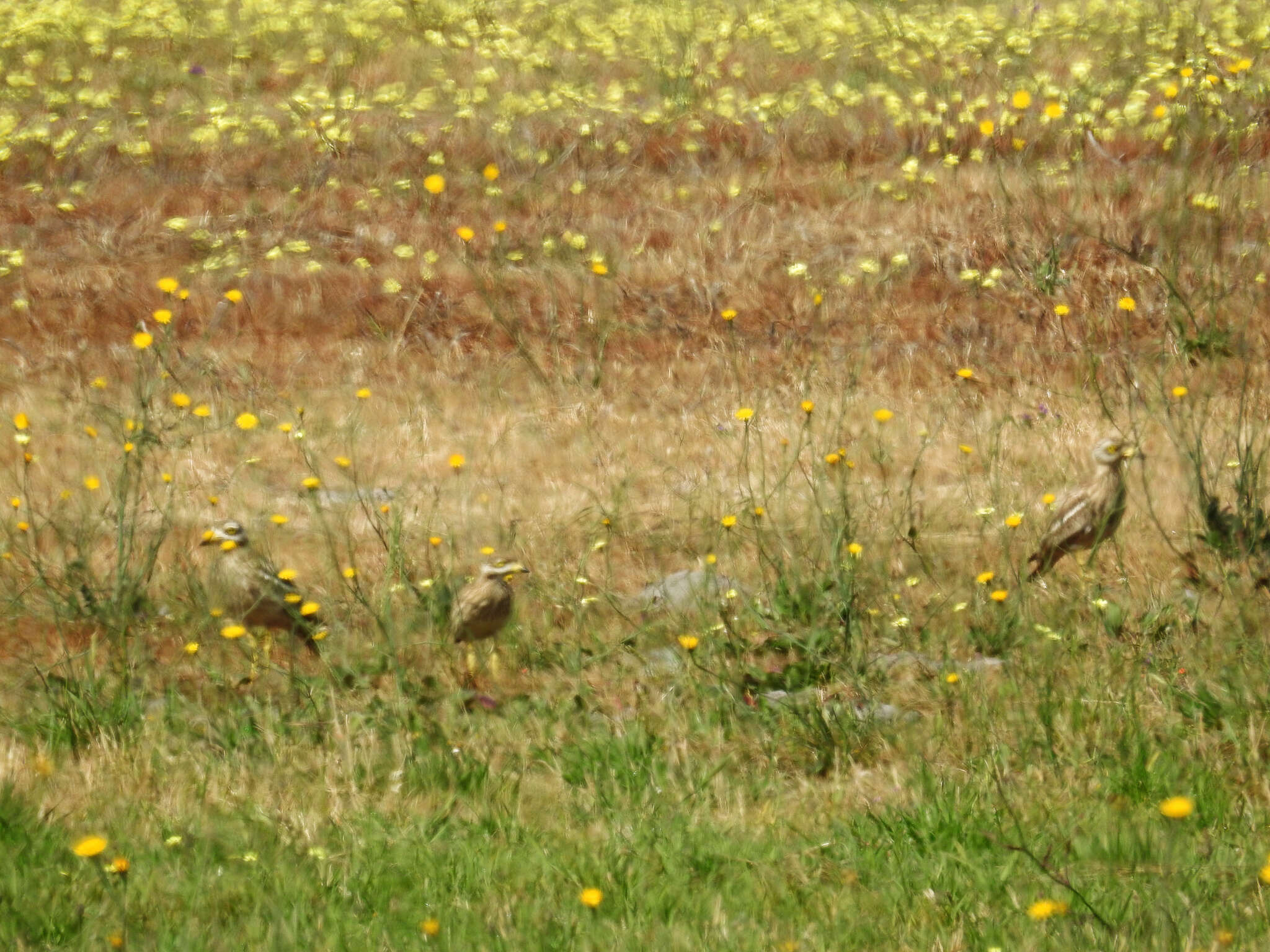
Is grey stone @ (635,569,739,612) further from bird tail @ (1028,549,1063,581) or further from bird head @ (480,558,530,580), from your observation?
bird tail @ (1028,549,1063,581)

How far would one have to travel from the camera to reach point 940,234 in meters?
8.32

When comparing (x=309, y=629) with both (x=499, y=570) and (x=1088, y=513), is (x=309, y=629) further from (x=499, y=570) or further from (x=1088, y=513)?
(x=1088, y=513)

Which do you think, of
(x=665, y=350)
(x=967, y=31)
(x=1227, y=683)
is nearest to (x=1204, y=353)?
(x=665, y=350)

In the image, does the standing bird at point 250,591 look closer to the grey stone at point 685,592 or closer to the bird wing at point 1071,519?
the grey stone at point 685,592

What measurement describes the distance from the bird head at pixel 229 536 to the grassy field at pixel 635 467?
7.0 inches

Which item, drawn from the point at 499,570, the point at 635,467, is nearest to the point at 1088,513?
the point at 499,570

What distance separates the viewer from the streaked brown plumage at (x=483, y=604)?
478 centimetres

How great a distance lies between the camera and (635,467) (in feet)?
21.2

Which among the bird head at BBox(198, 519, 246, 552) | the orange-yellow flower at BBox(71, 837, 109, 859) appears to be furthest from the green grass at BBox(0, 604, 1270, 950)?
the bird head at BBox(198, 519, 246, 552)

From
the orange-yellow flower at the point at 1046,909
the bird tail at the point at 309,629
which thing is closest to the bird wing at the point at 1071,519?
the orange-yellow flower at the point at 1046,909

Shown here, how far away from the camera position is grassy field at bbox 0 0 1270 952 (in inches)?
133

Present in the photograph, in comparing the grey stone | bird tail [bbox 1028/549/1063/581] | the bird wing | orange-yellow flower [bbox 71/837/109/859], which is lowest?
the grey stone

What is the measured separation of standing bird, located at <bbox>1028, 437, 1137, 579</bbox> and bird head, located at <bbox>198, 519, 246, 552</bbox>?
2.70 metres

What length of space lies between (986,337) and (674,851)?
194 inches
